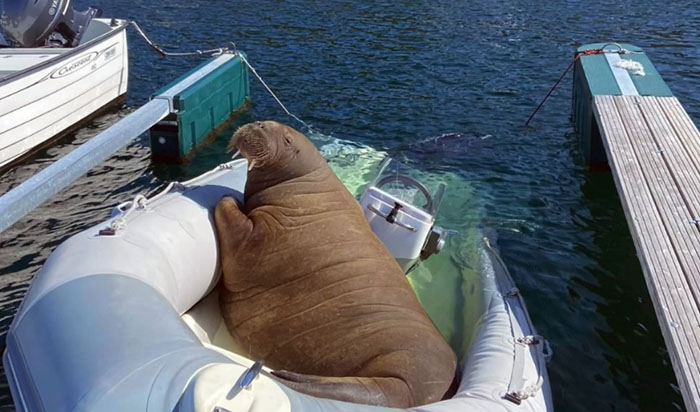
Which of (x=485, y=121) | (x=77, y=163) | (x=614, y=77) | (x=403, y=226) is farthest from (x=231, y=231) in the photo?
(x=485, y=121)

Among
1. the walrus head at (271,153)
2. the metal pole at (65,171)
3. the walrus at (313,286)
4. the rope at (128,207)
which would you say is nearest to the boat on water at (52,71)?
the metal pole at (65,171)

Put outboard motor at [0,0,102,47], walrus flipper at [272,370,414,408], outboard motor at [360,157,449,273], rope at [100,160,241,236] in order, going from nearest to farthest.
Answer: walrus flipper at [272,370,414,408], rope at [100,160,241,236], outboard motor at [360,157,449,273], outboard motor at [0,0,102,47]

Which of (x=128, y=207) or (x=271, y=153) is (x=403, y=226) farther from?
(x=128, y=207)

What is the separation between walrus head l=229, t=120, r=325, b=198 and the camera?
15.5ft

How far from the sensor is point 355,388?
3621 millimetres

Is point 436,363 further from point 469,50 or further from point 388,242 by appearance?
point 469,50

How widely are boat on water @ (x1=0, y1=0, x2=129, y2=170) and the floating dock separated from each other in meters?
6.76

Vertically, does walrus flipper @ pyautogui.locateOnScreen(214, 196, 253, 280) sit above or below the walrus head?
below

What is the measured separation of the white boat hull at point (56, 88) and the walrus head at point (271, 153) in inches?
195

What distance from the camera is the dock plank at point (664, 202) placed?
13.9 ft

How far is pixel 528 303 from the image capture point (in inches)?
244

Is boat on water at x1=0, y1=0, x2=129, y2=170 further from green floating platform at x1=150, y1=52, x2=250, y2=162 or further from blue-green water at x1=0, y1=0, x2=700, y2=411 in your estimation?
green floating platform at x1=150, y1=52, x2=250, y2=162

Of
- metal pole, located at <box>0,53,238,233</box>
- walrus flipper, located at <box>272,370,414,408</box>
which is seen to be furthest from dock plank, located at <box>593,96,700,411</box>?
metal pole, located at <box>0,53,238,233</box>

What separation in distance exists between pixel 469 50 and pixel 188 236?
36.7 ft
